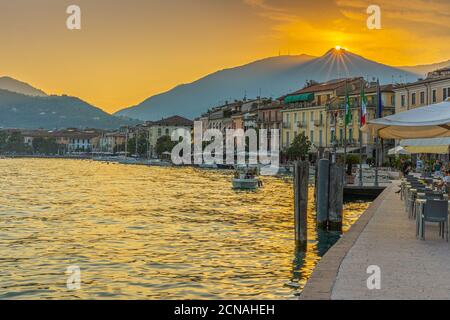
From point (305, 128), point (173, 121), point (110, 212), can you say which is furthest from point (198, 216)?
point (173, 121)

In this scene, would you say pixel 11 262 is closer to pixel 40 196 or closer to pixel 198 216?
pixel 198 216

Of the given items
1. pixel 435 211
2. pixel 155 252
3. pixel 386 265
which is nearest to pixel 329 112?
pixel 155 252

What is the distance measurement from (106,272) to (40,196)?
31.0 m

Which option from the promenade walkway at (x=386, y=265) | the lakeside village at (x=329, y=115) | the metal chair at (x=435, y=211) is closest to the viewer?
the promenade walkway at (x=386, y=265)

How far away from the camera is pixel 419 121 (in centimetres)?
1391

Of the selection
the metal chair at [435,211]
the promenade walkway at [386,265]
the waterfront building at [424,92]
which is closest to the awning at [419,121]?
the metal chair at [435,211]

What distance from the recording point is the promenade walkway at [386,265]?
8.95m

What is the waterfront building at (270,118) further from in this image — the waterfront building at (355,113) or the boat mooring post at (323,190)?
the boat mooring post at (323,190)

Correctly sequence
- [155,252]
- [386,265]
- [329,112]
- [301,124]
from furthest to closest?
[301,124] < [329,112] < [155,252] < [386,265]

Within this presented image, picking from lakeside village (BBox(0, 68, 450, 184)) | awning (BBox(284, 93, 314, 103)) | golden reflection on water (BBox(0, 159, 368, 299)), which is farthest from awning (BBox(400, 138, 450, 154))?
awning (BBox(284, 93, 314, 103))

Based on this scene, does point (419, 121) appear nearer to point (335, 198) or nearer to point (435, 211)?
point (435, 211)

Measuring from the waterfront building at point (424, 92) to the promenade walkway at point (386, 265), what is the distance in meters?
51.9

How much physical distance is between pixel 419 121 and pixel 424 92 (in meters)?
59.9

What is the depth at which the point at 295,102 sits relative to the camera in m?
109
